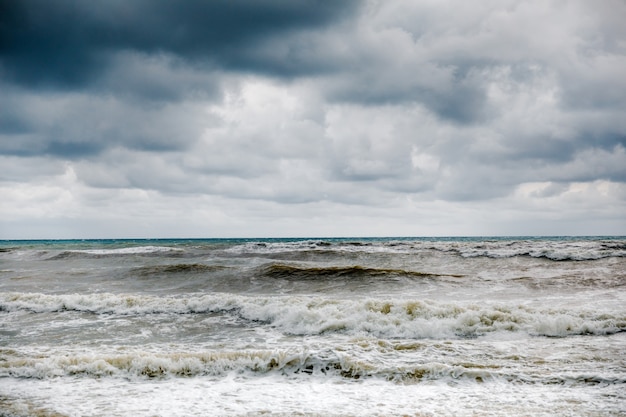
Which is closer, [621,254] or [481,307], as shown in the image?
[481,307]

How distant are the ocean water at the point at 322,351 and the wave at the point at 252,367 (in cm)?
3

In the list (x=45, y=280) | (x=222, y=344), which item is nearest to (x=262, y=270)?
(x=45, y=280)

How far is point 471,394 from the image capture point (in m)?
6.74

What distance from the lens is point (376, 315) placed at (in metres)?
11.9

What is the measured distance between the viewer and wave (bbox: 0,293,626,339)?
10.8 metres

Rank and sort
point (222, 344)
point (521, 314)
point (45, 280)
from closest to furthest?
point (222, 344) → point (521, 314) → point (45, 280)

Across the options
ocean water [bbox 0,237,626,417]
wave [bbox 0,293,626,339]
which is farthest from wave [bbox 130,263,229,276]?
wave [bbox 0,293,626,339]

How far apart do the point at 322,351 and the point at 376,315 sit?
3.74 m

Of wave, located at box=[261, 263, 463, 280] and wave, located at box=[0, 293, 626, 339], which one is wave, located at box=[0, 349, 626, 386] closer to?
wave, located at box=[0, 293, 626, 339]

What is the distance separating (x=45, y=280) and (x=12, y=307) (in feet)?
27.8

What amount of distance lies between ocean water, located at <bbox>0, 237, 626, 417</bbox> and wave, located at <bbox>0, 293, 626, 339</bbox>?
50 mm

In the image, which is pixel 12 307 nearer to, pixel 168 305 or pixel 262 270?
pixel 168 305

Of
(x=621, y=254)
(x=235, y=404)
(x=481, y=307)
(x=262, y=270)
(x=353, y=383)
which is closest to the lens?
(x=235, y=404)

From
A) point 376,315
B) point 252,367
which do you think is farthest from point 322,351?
point 376,315
